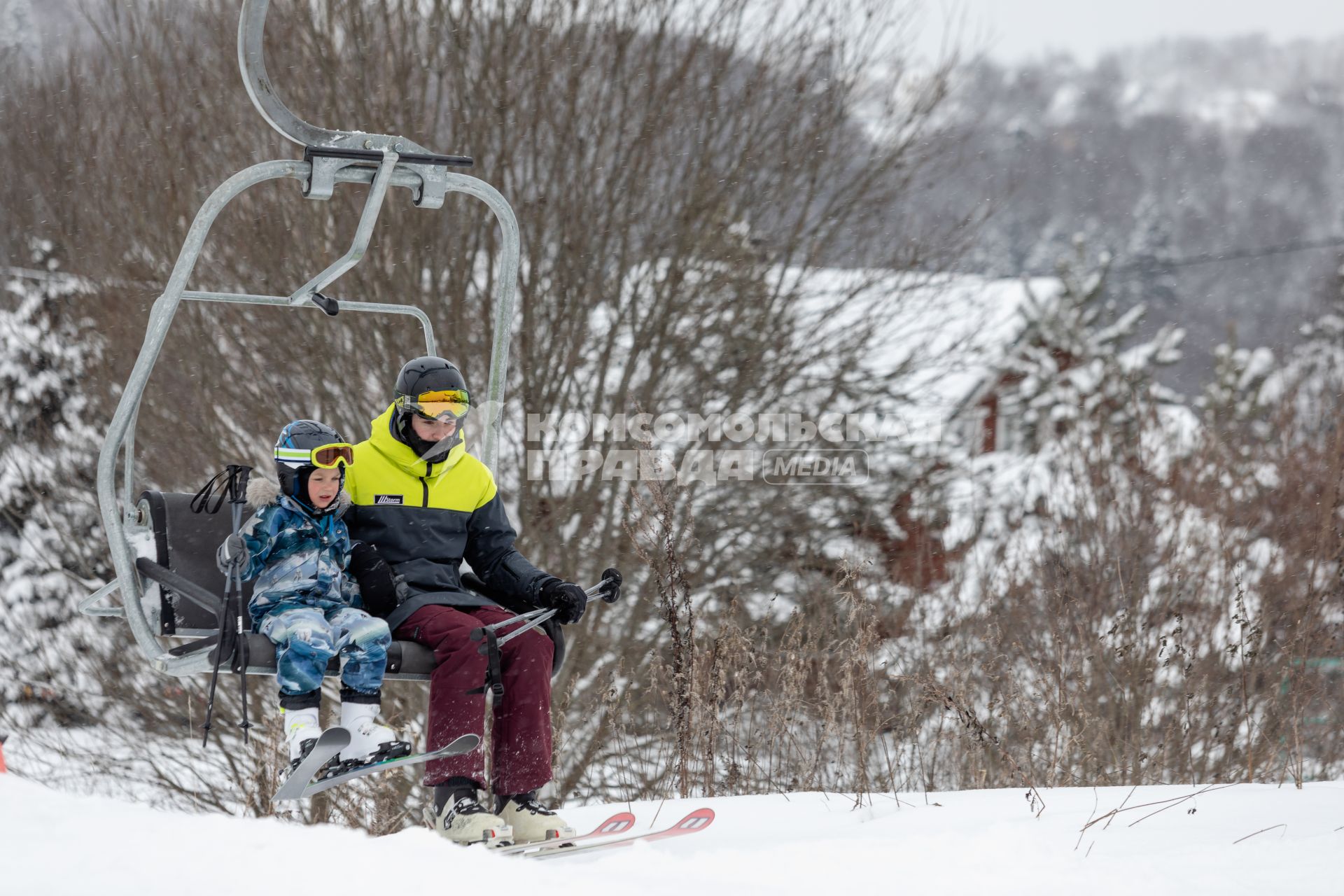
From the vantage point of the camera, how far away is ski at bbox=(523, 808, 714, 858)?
3.00 meters

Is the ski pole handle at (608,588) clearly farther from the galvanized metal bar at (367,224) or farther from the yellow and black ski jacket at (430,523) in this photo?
the galvanized metal bar at (367,224)

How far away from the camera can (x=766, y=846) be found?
2945 mm

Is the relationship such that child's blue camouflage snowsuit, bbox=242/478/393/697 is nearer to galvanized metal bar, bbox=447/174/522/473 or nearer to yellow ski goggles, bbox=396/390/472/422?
yellow ski goggles, bbox=396/390/472/422

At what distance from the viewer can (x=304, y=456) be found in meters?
3.27

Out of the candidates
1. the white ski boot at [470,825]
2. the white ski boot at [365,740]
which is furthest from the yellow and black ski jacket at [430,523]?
the white ski boot at [470,825]

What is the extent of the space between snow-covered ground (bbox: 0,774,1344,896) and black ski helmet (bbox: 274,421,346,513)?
920 mm

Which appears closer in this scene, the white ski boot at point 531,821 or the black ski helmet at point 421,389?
the white ski boot at point 531,821

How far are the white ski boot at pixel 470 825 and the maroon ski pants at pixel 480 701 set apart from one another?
7 centimetres

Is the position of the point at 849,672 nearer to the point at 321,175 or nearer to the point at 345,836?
the point at 345,836

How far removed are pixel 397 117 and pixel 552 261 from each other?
58.0 inches

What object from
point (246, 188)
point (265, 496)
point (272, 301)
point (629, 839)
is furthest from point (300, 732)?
point (246, 188)

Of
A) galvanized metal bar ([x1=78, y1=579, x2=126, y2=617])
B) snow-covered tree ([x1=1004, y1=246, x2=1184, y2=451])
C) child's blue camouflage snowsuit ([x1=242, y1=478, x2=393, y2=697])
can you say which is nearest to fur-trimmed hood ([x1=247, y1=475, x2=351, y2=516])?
child's blue camouflage snowsuit ([x1=242, y1=478, x2=393, y2=697])

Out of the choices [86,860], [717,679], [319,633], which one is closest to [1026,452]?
[717,679]

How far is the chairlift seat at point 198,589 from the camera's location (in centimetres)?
313
